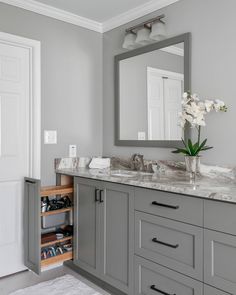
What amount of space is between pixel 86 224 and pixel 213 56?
170 cm

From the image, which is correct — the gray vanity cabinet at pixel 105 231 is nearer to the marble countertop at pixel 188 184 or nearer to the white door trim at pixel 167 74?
the marble countertop at pixel 188 184

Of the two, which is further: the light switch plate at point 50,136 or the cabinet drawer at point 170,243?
the light switch plate at point 50,136

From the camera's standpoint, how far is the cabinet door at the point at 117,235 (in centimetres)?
212

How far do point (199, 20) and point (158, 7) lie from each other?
1.54 ft

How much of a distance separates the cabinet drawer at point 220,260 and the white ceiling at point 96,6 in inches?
83.3

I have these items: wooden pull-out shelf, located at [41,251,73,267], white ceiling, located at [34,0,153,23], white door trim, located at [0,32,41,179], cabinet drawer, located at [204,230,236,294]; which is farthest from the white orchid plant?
wooden pull-out shelf, located at [41,251,73,267]

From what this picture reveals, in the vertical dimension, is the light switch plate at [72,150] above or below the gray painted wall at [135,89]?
below

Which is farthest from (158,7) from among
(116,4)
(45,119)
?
(45,119)

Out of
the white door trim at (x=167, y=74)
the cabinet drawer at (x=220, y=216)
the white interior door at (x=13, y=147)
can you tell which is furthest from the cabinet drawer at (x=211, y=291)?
the white interior door at (x=13, y=147)

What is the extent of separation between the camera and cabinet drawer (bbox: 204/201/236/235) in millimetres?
1534

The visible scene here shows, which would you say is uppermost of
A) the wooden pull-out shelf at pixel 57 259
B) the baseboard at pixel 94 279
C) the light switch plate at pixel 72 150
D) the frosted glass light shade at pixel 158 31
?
the frosted glass light shade at pixel 158 31

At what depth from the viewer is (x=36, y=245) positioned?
8.12 ft

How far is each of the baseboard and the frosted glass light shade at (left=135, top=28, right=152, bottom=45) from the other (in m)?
2.11

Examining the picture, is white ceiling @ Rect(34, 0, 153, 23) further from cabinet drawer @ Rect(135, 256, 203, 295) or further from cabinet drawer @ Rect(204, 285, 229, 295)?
cabinet drawer @ Rect(204, 285, 229, 295)
